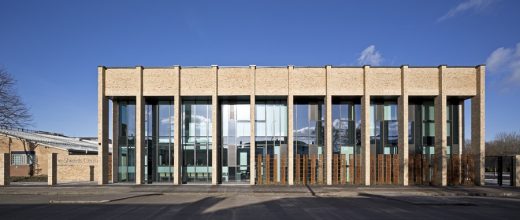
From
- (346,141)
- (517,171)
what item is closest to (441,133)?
(517,171)

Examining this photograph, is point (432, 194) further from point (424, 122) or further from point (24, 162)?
point (24, 162)

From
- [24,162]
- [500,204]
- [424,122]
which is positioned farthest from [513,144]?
[24,162]

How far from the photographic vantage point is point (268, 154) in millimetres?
32000

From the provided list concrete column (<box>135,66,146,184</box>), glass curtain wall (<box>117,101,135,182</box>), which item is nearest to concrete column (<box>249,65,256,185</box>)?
concrete column (<box>135,66,146,184</box>)

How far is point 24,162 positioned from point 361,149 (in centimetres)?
3349

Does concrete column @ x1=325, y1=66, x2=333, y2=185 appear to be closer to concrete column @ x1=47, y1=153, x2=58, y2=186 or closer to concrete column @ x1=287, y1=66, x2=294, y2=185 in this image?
concrete column @ x1=287, y1=66, x2=294, y2=185

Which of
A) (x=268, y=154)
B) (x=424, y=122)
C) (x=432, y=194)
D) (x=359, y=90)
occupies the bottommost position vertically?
(x=432, y=194)

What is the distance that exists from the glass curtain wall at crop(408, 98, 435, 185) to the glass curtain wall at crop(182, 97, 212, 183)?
16312mm

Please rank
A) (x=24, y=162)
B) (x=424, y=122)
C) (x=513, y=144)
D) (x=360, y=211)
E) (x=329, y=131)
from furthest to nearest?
(x=513, y=144) → (x=24, y=162) → (x=424, y=122) → (x=329, y=131) → (x=360, y=211)

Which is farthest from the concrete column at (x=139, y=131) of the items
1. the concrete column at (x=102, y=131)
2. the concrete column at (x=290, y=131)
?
the concrete column at (x=290, y=131)

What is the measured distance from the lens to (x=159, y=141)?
32750 millimetres

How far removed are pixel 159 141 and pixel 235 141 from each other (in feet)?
20.7

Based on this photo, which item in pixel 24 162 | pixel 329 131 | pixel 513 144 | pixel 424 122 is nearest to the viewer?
pixel 329 131

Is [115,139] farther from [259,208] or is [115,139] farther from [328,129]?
[259,208]
